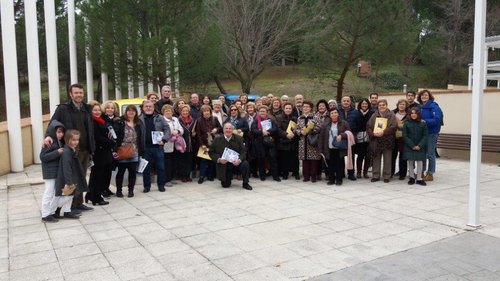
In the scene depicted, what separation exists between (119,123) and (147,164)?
35.2 inches

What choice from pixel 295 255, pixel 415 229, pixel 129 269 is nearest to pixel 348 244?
pixel 295 255

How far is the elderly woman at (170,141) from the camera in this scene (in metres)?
8.71

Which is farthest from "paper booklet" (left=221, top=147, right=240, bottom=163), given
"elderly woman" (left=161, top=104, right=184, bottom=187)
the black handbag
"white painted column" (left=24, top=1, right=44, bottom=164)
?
"white painted column" (left=24, top=1, right=44, bottom=164)

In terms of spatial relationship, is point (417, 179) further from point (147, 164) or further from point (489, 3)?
point (489, 3)

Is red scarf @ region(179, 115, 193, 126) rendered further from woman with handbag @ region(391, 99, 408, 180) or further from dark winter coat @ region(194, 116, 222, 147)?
woman with handbag @ region(391, 99, 408, 180)

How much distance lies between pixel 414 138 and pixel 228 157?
11.1ft

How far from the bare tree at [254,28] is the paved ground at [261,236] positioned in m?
12.7

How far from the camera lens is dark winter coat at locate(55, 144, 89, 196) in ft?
20.9

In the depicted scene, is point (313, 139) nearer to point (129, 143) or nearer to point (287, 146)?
point (287, 146)

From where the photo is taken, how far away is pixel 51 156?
6.34m

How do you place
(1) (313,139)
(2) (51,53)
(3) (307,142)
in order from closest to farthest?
(1) (313,139)
(3) (307,142)
(2) (51,53)

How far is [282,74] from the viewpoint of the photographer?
4066 centimetres

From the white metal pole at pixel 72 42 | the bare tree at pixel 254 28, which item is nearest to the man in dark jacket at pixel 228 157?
the white metal pole at pixel 72 42

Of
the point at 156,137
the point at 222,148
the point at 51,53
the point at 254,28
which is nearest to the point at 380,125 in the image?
the point at 222,148
